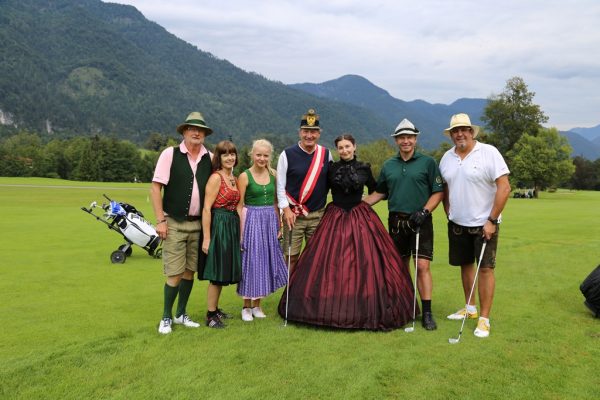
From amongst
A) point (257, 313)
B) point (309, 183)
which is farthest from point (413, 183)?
point (257, 313)

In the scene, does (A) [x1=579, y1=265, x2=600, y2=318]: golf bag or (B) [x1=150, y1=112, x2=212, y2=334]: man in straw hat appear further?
(A) [x1=579, y1=265, x2=600, y2=318]: golf bag

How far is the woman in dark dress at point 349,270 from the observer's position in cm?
514

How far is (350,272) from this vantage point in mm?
5234

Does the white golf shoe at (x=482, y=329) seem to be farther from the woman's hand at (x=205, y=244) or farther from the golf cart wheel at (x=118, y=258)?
the golf cart wheel at (x=118, y=258)

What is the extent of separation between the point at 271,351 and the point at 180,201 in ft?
6.02

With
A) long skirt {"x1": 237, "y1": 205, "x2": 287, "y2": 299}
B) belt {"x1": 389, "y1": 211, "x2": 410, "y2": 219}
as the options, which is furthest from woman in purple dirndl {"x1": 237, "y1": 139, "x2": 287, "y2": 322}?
belt {"x1": 389, "y1": 211, "x2": 410, "y2": 219}

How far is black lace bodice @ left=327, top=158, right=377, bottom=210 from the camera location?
5531mm

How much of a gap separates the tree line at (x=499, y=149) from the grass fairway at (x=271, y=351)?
→ 99.6 ft

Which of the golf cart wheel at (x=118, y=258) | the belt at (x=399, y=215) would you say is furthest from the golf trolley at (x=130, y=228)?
the belt at (x=399, y=215)

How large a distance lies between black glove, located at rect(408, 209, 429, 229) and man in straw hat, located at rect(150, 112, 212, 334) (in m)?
2.28

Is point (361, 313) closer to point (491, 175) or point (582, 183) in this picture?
point (491, 175)

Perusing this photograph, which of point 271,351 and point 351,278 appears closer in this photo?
point 271,351

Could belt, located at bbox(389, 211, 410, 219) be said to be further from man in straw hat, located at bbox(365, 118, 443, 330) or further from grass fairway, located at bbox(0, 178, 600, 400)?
grass fairway, located at bbox(0, 178, 600, 400)

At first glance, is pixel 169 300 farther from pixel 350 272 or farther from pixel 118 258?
pixel 118 258
